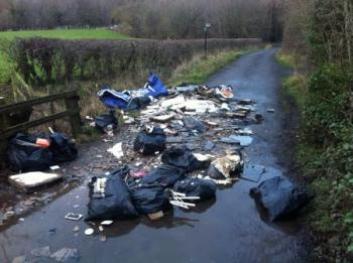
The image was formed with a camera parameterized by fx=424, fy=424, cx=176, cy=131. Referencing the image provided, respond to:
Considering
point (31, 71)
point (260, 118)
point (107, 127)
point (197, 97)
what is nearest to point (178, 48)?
point (31, 71)

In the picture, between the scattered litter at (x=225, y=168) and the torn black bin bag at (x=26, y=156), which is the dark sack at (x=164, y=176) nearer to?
the scattered litter at (x=225, y=168)

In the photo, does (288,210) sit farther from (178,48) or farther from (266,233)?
(178,48)

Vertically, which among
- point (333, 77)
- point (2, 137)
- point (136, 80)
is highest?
point (333, 77)

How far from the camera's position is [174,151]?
7258mm

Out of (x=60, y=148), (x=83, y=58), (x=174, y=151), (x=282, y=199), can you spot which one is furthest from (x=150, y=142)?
(x=83, y=58)

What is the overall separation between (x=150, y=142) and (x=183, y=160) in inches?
42.3

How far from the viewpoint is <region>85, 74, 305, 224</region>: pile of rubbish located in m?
5.50

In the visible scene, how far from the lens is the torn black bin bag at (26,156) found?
6867 mm

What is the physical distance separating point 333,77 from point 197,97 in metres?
6.21

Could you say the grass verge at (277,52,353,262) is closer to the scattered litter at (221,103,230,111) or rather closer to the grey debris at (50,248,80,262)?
the grey debris at (50,248,80,262)

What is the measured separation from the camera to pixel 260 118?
449 inches

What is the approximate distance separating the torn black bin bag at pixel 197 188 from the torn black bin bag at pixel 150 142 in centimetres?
200

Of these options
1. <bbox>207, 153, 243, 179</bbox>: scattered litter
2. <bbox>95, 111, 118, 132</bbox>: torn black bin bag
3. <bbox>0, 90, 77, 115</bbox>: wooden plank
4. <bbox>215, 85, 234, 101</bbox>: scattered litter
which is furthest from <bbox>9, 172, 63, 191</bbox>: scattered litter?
<bbox>215, 85, 234, 101</bbox>: scattered litter

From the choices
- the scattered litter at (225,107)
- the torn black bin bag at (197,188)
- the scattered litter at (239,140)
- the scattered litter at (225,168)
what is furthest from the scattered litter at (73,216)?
the scattered litter at (225,107)
